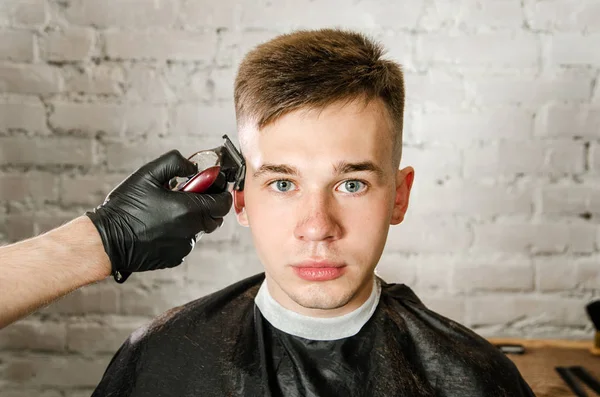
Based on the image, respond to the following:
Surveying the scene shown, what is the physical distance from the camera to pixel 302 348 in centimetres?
146

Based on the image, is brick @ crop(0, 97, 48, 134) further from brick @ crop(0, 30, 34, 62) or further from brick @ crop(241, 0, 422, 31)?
brick @ crop(241, 0, 422, 31)

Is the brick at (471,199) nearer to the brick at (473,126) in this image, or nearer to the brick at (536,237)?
the brick at (536,237)

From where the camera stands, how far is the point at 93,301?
2113 millimetres

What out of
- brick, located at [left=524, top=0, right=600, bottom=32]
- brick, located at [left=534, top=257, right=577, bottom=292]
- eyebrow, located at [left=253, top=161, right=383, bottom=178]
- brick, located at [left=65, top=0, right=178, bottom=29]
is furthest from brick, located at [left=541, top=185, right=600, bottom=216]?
brick, located at [left=65, top=0, right=178, bottom=29]

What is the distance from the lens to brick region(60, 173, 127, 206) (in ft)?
6.69

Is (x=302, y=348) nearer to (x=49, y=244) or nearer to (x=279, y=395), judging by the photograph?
(x=279, y=395)

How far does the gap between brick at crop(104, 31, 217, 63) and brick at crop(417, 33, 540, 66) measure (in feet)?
2.30

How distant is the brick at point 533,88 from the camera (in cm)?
197

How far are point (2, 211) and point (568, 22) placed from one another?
1.98 metres

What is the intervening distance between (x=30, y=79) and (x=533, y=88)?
165cm

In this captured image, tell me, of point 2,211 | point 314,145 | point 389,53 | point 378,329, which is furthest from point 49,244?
point 389,53

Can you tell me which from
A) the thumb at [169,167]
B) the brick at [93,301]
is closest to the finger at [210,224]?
the thumb at [169,167]

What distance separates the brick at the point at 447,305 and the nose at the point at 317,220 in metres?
0.88

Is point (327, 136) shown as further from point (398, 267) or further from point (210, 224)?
point (398, 267)
